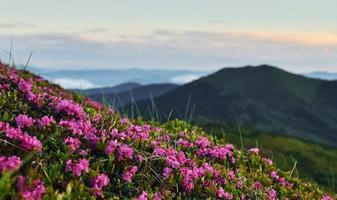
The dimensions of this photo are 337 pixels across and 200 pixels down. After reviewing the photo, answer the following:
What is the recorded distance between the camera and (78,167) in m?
9.62

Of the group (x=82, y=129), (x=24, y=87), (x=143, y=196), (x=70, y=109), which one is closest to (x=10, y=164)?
(x=143, y=196)

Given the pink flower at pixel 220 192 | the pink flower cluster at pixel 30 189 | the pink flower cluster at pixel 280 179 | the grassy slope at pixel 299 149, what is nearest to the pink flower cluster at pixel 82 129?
the pink flower at pixel 220 192

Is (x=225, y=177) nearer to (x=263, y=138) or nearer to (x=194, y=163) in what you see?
(x=194, y=163)

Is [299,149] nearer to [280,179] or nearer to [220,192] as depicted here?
[280,179]

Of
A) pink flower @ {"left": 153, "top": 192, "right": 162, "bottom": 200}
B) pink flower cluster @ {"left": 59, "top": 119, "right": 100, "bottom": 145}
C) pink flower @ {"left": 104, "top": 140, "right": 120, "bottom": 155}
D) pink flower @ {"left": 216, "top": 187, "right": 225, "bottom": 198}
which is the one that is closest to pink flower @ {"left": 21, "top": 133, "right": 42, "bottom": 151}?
pink flower @ {"left": 104, "top": 140, "right": 120, "bottom": 155}

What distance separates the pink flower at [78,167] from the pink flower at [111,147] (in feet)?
3.31

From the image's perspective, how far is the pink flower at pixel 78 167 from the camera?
31.5 ft

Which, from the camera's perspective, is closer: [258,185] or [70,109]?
[70,109]

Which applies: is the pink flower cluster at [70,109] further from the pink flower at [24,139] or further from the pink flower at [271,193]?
the pink flower at [271,193]

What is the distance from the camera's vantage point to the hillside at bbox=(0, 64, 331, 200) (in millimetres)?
9203

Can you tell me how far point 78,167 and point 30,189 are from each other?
1.35 meters

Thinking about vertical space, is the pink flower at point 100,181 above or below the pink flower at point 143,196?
above

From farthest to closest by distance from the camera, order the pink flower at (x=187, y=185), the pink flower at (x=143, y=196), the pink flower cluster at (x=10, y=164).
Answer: the pink flower at (x=187, y=185)
the pink flower at (x=143, y=196)
the pink flower cluster at (x=10, y=164)

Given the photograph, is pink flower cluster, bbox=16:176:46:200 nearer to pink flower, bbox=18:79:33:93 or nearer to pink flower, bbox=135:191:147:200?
pink flower, bbox=135:191:147:200
